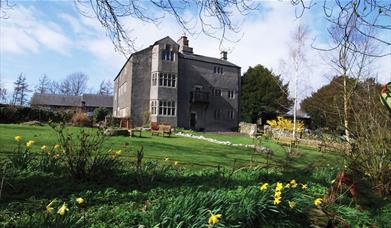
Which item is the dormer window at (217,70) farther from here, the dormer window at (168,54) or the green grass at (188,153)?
the green grass at (188,153)

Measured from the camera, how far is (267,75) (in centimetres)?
5100

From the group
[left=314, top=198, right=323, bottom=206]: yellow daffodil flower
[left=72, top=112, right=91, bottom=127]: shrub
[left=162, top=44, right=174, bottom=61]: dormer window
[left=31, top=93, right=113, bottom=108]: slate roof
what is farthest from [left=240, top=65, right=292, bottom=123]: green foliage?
[left=314, top=198, right=323, bottom=206]: yellow daffodil flower

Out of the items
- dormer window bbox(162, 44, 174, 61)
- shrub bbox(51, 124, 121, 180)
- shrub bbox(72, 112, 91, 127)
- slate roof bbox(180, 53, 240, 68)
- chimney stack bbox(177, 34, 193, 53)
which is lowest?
shrub bbox(51, 124, 121, 180)

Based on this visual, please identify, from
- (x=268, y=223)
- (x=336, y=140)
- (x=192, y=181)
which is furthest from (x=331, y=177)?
(x=268, y=223)

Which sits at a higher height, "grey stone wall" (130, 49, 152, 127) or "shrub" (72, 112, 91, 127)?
"grey stone wall" (130, 49, 152, 127)

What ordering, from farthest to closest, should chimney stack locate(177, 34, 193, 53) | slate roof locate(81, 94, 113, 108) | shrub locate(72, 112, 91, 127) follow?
slate roof locate(81, 94, 113, 108)
chimney stack locate(177, 34, 193, 53)
shrub locate(72, 112, 91, 127)

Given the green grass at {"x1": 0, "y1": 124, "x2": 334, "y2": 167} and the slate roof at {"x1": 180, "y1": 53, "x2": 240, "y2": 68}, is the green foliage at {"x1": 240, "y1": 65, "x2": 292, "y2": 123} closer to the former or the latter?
the slate roof at {"x1": 180, "y1": 53, "x2": 240, "y2": 68}

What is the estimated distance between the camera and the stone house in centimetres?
3700

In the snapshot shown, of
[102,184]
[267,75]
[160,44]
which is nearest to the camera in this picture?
[102,184]

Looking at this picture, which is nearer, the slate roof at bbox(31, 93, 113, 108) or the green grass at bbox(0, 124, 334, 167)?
the green grass at bbox(0, 124, 334, 167)

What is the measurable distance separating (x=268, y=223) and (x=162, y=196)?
162 centimetres

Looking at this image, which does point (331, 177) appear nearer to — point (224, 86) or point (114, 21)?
point (114, 21)

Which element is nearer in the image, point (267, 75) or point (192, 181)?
point (192, 181)

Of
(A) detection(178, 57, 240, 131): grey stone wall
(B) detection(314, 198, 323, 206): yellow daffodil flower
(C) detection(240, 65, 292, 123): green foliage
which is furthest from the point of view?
(C) detection(240, 65, 292, 123): green foliage
